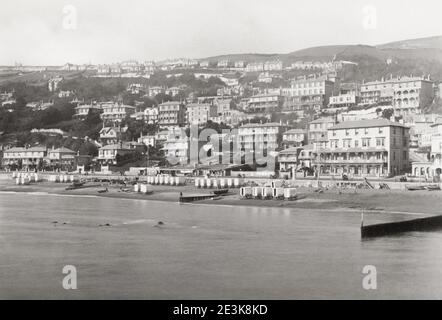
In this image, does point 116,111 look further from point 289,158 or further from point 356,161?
point 356,161

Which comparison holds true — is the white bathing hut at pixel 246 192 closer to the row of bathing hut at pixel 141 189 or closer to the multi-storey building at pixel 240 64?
the row of bathing hut at pixel 141 189

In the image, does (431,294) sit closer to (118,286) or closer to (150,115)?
(118,286)

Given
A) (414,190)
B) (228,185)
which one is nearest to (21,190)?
(228,185)

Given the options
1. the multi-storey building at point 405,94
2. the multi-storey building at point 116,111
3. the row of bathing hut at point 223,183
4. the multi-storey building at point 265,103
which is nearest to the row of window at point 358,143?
the row of bathing hut at point 223,183

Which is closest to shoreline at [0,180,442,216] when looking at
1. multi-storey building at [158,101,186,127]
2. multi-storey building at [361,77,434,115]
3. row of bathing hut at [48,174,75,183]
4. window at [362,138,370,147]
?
window at [362,138,370,147]

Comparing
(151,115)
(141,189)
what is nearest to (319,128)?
(141,189)
